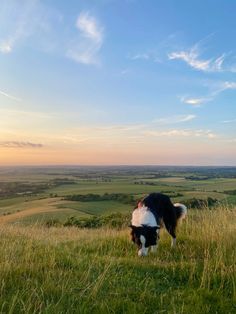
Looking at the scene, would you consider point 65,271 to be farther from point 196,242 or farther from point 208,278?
point 196,242

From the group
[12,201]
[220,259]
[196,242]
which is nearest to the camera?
[220,259]

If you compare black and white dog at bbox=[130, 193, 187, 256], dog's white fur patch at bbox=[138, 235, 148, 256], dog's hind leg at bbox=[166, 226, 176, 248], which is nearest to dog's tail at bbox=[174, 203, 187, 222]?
black and white dog at bbox=[130, 193, 187, 256]

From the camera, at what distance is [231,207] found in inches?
518

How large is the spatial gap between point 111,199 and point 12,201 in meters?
21.0

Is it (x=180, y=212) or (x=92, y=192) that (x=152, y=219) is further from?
(x=92, y=192)

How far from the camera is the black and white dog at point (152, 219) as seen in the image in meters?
9.17

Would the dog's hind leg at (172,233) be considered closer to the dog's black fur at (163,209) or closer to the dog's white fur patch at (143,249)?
the dog's black fur at (163,209)

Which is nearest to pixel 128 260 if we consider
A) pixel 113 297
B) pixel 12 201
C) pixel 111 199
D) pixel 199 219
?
pixel 113 297

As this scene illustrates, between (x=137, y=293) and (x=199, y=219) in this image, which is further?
(x=199, y=219)

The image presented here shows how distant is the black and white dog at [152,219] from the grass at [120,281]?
0.34 m

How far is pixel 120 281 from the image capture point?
6254mm

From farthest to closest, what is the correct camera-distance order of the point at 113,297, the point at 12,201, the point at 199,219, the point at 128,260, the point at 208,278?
1. the point at 12,201
2. the point at 199,219
3. the point at 128,260
4. the point at 208,278
5. the point at 113,297

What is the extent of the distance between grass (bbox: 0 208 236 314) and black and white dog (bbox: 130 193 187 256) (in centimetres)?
34

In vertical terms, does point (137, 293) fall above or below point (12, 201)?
above
